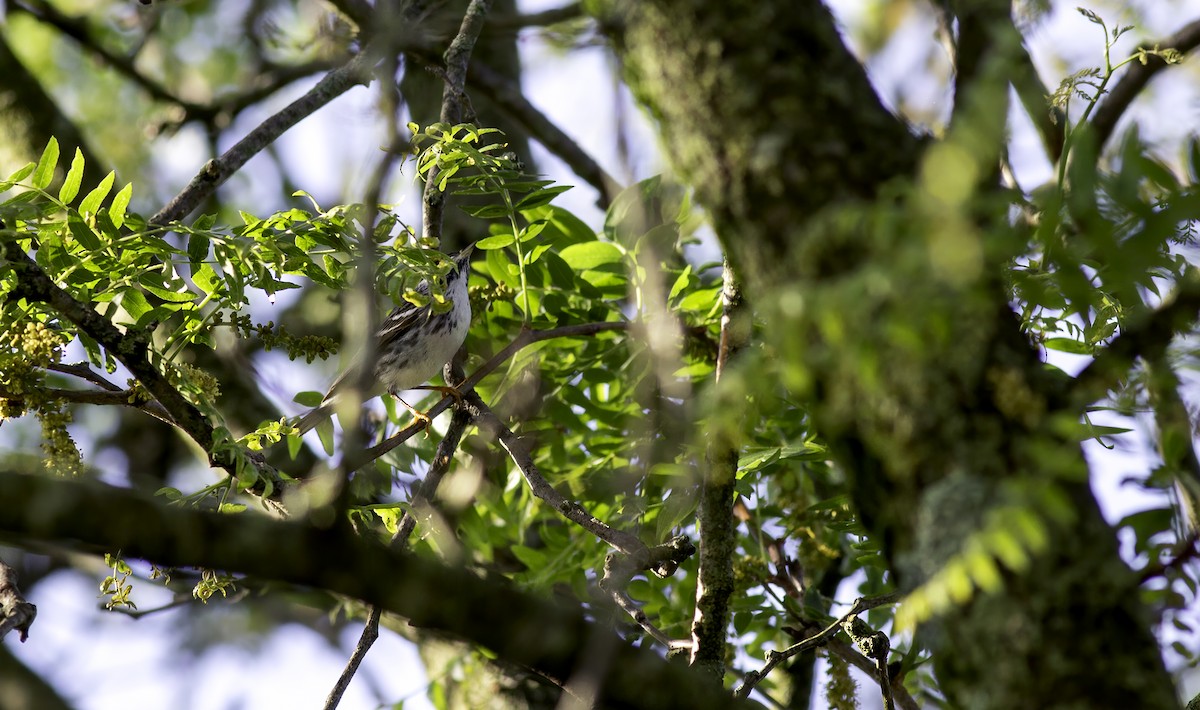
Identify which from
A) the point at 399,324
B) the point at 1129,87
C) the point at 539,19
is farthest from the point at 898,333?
the point at 399,324

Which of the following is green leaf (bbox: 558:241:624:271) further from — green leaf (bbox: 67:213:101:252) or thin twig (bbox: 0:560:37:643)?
thin twig (bbox: 0:560:37:643)

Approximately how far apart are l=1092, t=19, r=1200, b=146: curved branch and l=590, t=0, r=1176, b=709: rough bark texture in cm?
367

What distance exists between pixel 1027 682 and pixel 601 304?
2698 millimetres

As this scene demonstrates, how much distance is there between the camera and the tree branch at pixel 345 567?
1434 millimetres

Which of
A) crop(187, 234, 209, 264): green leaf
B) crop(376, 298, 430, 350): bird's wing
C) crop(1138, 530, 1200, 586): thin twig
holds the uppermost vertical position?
crop(376, 298, 430, 350): bird's wing

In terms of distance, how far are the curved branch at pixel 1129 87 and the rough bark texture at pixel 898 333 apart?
12.0 feet

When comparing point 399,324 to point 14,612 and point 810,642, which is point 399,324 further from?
point 810,642

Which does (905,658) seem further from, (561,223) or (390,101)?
(390,101)

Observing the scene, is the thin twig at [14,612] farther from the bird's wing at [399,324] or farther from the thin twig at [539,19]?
the thin twig at [539,19]

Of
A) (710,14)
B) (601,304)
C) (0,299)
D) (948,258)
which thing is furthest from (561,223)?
(948,258)

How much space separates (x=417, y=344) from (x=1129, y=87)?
3.83m

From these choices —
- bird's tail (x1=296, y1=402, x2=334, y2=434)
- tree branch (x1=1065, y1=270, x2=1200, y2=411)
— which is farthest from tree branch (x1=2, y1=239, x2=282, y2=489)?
tree branch (x1=1065, y1=270, x2=1200, y2=411)

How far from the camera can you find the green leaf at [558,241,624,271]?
12.9 ft

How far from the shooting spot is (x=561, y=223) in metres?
4.22
